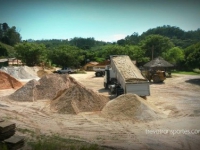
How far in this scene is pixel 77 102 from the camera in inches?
429

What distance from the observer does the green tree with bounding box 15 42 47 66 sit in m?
32.4

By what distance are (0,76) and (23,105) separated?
25.7 ft

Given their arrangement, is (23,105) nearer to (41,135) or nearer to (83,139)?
(41,135)

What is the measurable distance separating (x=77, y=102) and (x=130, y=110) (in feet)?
8.59

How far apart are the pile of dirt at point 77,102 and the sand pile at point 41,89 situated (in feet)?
7.58

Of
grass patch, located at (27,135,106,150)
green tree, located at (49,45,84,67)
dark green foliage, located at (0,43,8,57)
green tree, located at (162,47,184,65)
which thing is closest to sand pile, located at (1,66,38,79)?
green tree, located at (49,45,84,67)

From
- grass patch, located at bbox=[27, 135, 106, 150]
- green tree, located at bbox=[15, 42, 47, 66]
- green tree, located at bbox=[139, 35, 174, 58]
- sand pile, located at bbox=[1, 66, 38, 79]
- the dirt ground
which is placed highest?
green tree, located at bbox=[139, 35, 174, 58]

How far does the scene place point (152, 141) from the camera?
6.79 meters

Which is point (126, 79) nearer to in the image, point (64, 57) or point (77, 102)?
point (77, 102)

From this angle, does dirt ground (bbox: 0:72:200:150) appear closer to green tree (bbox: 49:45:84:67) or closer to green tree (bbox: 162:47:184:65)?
green tree (bbox: 162:47:184:65)

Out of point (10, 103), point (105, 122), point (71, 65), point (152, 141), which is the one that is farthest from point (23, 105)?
point (71, 65)

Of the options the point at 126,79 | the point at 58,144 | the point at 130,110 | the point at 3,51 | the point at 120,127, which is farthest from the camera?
→ the point at 3,51

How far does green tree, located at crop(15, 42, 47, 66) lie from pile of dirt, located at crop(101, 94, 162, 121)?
80.3 ft

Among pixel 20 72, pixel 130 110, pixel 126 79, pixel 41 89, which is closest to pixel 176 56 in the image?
pixel 20 72
